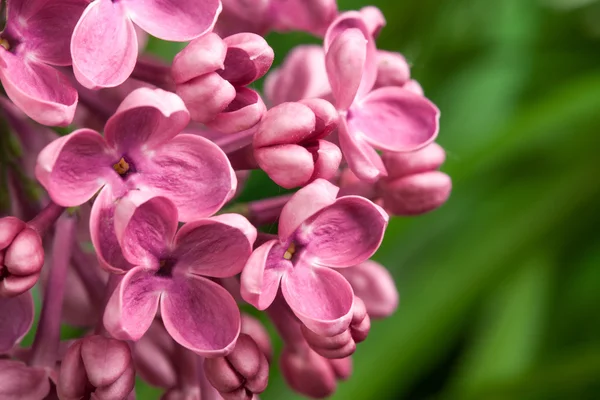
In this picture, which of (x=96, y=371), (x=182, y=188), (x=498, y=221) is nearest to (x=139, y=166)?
(x=182, y=188)

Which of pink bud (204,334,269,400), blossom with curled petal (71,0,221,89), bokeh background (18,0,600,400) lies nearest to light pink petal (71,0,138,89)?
blossom with curled petal (71,0,221,89)

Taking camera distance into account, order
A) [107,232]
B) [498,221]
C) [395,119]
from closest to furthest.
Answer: [107,232] < [395,119] < [498,221]

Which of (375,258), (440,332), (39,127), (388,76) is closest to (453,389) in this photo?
(440,332)

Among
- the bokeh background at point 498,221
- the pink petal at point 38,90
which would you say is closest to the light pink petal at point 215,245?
the pink petal at point 38,90

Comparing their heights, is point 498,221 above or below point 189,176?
below

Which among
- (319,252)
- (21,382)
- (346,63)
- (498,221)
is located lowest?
(498,221)

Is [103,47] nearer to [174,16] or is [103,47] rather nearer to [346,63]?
[174,16]

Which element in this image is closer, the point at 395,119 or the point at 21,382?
the point at 21,382
